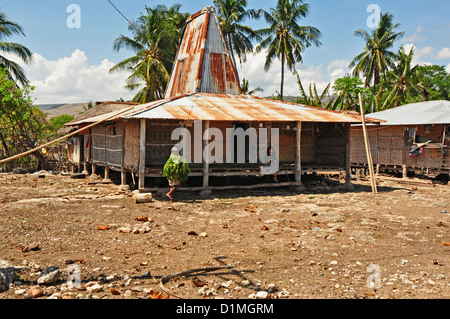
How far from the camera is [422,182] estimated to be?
55.0 feet

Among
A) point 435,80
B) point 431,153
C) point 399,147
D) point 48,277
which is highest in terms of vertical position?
point 435,80

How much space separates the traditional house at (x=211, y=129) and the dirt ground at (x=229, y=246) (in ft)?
7.18

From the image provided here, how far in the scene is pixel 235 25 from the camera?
31.7 m

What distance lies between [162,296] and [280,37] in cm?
3098

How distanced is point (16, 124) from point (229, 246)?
1947 cm

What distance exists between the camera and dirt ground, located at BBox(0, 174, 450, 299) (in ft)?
15.4

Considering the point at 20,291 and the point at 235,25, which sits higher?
the point at 235,25

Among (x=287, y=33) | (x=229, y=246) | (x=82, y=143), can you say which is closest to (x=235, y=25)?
(x=287, y=33)

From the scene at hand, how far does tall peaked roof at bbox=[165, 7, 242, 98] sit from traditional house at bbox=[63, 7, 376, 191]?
47 millimetres

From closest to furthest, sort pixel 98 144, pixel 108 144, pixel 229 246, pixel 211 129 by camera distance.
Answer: pixel 229 246 → pixel 211 129 → pixel 108 144 → pixel 98 144

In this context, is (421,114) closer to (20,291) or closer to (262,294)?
(262,294)

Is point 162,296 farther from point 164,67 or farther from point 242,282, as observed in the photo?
point 164,67
